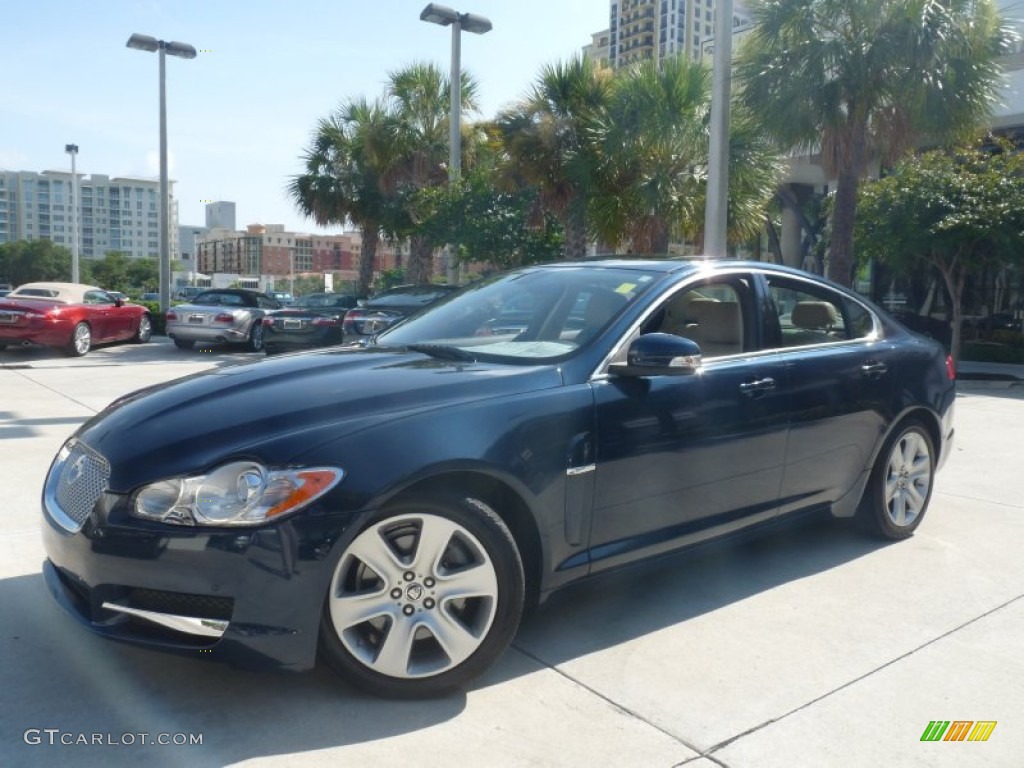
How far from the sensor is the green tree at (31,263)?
73.1 metres

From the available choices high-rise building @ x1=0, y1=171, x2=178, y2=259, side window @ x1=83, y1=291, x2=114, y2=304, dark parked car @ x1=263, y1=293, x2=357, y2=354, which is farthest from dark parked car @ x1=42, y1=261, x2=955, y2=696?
high-rise building @ x1=0, y1=171, x2=178, y2=259

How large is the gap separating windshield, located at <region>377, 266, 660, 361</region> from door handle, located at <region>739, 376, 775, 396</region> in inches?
23.8

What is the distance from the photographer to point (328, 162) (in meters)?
24.4

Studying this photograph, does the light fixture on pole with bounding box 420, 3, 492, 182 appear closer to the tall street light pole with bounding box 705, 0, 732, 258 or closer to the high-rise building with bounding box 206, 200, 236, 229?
the tall street light pole with bounding box 705, 0, 732, 258

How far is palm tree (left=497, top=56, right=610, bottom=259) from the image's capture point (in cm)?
1717

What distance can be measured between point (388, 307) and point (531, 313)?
9498 mm

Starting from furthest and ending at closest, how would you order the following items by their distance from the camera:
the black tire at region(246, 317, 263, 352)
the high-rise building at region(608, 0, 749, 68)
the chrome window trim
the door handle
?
the high-rise building at region(608, 0, 749, 68) < the black tire at region(246, 317, 263, 352) < the door handle < the chrome window trim

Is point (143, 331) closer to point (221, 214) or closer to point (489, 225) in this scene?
point (489, 225)

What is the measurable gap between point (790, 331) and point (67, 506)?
3.25m

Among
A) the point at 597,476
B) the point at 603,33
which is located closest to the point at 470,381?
the point at 597,476

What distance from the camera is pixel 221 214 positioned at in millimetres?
170625

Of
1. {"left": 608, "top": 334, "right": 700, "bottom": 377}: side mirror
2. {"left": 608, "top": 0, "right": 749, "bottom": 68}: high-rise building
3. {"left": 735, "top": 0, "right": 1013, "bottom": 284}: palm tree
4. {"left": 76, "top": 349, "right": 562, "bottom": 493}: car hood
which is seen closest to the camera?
{"left": 76, "top": 349, "right": 562, "bottom": 493}: car hood

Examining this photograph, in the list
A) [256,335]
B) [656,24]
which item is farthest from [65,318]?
[656,24]

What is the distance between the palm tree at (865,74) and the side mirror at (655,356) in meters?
11.2
